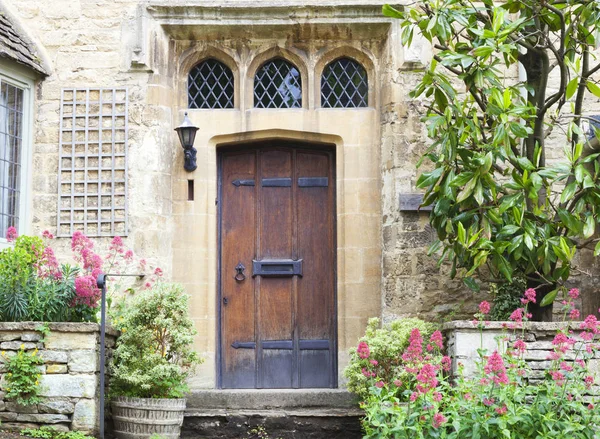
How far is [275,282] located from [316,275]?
0.41 m

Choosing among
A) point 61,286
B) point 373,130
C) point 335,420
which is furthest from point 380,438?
point 373,130

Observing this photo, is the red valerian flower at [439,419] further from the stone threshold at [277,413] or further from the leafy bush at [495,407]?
the stone threshold at [277,413]

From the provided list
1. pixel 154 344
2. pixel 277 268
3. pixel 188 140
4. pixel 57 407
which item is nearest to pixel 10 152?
pixel 188 140

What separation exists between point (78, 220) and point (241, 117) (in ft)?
6.16

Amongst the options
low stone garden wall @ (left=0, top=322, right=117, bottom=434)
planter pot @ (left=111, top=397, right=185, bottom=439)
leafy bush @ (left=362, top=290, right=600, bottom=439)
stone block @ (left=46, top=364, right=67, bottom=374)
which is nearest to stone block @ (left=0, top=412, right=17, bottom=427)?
low stone garden wall @ (left=0, top=322, right=117, bottom=434)

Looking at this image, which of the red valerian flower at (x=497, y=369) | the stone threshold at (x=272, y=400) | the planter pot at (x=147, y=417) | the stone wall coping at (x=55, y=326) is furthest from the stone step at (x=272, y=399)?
the red valerian flower at (x=497, y=369)

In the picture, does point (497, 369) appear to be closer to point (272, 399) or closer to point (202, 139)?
point (272, 399)

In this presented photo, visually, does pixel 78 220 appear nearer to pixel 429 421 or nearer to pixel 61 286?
pixel 61 286

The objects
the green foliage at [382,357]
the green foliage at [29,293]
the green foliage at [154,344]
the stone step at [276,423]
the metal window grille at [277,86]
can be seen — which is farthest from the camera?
the metal window grille at [277,86]

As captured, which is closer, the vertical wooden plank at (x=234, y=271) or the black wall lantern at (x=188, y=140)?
the black wall lantern at (x=188, y=140)

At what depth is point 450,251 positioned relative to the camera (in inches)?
300

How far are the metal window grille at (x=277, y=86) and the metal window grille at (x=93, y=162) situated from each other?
4.47ft

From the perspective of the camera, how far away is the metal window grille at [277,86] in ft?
31.5

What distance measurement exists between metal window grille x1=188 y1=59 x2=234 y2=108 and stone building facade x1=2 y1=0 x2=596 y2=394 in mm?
166
